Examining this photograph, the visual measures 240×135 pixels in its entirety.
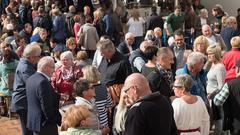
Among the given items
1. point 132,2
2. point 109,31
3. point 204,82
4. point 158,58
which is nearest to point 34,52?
point 158,58

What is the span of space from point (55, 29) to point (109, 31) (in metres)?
1.53

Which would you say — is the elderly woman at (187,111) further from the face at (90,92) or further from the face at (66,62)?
the face at (66,62)

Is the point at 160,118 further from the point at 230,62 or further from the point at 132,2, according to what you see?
the point at 132,2

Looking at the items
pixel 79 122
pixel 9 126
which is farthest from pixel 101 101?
pixel 9 126

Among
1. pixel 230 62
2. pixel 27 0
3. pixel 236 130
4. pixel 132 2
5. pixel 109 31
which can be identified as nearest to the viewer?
pixel 236 130

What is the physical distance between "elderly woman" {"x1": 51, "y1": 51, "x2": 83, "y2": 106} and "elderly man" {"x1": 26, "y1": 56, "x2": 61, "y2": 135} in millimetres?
963

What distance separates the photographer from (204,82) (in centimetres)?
733

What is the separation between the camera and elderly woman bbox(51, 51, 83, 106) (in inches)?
303

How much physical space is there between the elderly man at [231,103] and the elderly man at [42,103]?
6.83ft

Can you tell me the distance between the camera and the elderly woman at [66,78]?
7695 mm

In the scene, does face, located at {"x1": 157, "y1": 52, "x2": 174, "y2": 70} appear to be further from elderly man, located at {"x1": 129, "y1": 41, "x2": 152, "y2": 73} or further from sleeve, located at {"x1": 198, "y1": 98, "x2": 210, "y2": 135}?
elderly man, located at {"x1": 129, "y1": 41, "x2": 152, "y2": 73}

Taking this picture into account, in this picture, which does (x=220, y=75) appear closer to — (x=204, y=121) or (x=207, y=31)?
(x=204, y=121)

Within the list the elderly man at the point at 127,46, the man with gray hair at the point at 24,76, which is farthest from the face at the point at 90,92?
the elderly man at the point at 127,46

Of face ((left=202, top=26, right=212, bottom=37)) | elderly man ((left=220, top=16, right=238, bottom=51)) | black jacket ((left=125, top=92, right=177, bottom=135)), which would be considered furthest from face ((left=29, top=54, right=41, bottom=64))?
elderly man ((left=220, top=16, right=238, bottom=51))
